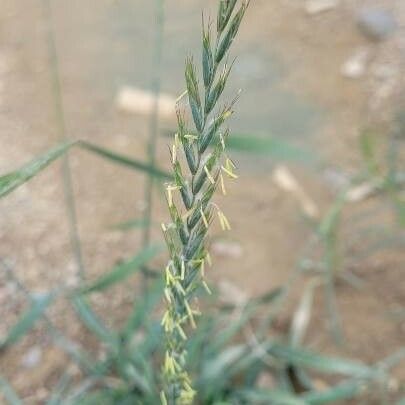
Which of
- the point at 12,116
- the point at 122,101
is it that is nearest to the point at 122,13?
the point at 122,101

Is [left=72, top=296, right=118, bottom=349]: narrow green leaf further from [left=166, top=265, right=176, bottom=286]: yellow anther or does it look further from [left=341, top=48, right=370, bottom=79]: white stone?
[left=341, top=48, right=370, bottom=79]: white stone

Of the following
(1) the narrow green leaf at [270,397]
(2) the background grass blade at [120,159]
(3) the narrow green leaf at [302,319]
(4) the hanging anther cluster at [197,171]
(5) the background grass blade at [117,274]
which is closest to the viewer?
(4) the hanging anther cluster at [197,171]

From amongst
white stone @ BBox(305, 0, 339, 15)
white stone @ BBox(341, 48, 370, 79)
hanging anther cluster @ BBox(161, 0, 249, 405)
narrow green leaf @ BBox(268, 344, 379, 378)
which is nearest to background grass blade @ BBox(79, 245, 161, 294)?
hanging anther cluster @ BBox(161, 0, 249, 405)

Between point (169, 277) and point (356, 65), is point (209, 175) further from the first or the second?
point (356, 65)

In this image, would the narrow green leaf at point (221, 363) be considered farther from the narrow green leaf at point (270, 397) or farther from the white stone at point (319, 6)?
the white stone at point (319, 6)

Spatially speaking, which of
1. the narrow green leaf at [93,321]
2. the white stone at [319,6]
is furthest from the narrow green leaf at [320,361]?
the white stone at [319,6]

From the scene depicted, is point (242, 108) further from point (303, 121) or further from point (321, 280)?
point (321, 280)
